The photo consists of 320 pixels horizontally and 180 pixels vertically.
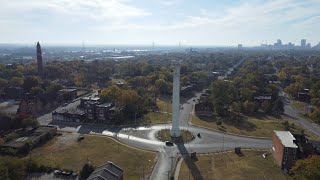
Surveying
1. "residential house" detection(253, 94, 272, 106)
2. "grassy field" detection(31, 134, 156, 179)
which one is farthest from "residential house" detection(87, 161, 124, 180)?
"residential house" detection(253, 94, 272, 106)

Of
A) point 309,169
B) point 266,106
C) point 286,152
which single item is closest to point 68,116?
point 286,152

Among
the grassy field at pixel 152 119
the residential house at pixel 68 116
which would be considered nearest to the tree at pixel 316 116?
the grassy field at pixel 152 119

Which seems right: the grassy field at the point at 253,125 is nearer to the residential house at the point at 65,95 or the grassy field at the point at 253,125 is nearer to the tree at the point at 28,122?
the tree at the point at 28,122

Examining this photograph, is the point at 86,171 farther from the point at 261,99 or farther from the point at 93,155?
the point at 261,99

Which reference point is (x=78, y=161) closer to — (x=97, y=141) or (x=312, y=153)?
(x=97, y=141)

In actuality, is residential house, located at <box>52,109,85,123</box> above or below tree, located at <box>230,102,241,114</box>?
below

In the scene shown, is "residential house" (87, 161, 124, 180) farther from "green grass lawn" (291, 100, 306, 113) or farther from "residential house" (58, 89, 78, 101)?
"green grass lawn" (291, 100, 306, 113)
